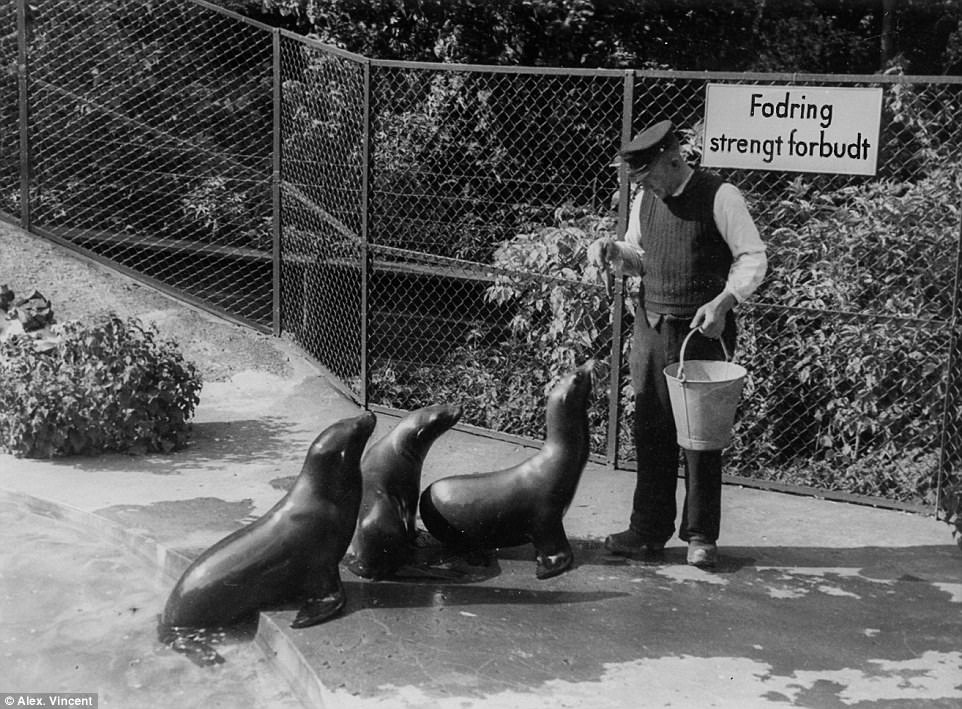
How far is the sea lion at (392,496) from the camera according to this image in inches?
223

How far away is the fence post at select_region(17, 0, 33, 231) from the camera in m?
10.6

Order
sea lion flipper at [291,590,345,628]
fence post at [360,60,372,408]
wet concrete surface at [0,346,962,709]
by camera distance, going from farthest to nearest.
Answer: fence post at [360,60,372,408]
sea lion flipper at [291,590,345,628]
wet concrete surface at [0,346,962,709]

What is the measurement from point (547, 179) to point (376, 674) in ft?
22.2

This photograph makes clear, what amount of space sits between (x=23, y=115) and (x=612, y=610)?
7261mm

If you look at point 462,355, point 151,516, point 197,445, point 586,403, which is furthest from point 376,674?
point 462,355

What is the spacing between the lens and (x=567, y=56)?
11344mm

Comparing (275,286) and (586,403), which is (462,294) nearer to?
(275,286)

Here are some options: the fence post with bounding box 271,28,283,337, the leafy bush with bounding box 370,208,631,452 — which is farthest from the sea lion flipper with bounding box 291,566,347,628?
the fence post with bounding box 271,28,283,337

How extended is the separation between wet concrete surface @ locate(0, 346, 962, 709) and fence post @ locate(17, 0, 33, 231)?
12.8ft

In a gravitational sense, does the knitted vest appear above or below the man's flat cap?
below

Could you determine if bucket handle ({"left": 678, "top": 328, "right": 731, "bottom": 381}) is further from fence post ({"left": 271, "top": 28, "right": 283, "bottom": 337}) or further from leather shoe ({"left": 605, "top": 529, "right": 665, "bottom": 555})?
fence post ({"left": 271, "top": 28, "right": 283, "bottom": 337})

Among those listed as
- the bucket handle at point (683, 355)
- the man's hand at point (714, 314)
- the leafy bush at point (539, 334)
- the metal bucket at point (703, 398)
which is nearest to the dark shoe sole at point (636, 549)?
the metal bucket at point (703, 398)

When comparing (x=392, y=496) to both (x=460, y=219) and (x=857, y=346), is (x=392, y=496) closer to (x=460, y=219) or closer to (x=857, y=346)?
(x=857, y=346)

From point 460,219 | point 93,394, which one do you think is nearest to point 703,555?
point 93,394
